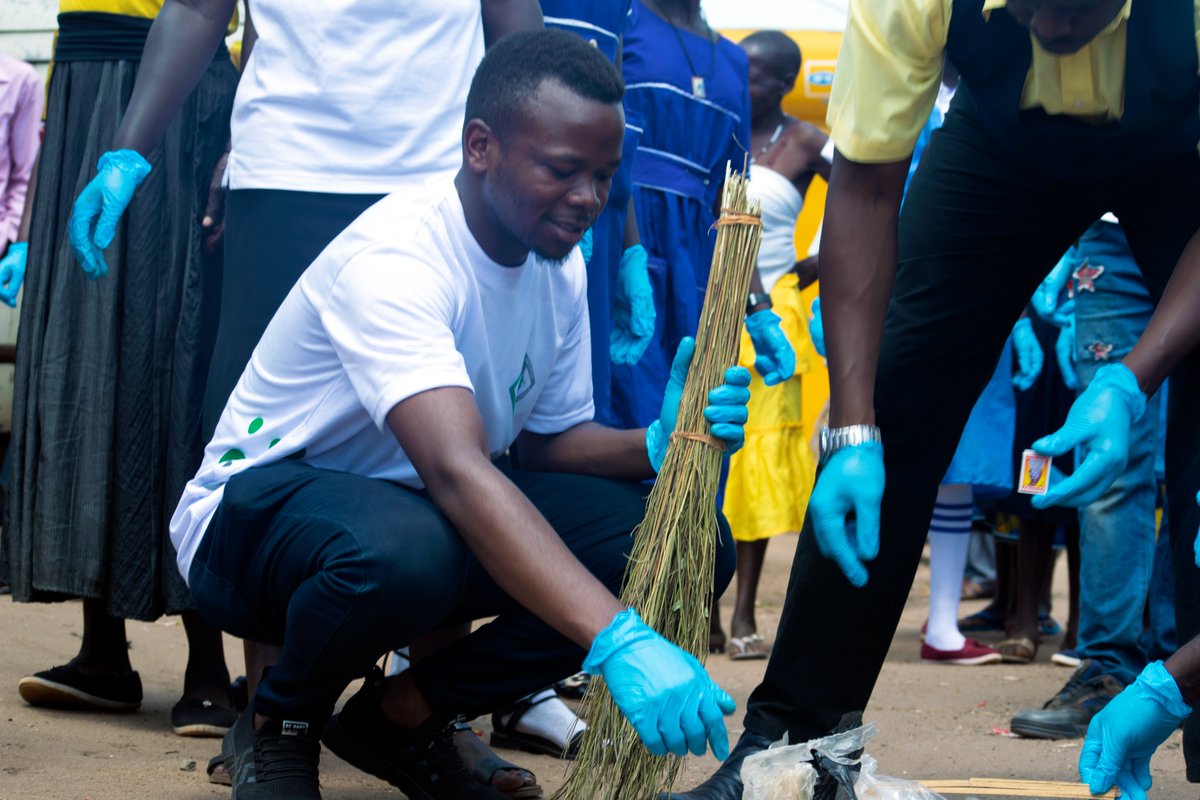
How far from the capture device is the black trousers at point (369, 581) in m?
2.24

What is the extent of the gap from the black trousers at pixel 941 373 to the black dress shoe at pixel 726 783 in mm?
64

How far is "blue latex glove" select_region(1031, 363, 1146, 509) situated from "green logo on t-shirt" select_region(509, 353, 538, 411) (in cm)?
91

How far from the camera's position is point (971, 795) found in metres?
2.49

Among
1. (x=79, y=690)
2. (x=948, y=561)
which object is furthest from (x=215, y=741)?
(x=948, y=561)

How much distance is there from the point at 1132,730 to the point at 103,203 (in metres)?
2.18

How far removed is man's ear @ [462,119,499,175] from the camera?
2.52 meters

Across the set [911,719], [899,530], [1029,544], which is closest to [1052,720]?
[911,719]

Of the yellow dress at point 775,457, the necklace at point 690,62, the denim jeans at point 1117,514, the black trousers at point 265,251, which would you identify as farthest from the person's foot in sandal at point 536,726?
the yellow dress at point 775,457

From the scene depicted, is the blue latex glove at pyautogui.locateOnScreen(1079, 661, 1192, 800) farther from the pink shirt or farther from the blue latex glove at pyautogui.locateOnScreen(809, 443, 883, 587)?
the pink shirt

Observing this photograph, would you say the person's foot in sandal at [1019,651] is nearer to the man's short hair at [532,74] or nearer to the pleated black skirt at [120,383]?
the pleated black skirt at [120,383]

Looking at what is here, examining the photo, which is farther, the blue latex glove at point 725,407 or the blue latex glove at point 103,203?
the blue latex glove at point 103,203

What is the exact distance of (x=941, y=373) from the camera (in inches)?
101

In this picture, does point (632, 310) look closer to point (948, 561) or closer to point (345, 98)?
point (345, 98)

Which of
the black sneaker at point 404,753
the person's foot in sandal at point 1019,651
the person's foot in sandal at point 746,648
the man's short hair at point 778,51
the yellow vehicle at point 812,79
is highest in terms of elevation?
the yellow vehicle at point 812,79
